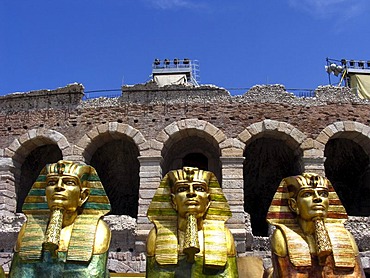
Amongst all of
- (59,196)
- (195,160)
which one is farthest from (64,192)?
(195,160)

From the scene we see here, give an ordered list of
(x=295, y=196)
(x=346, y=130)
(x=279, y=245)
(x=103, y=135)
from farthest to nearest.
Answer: (x=103, y=135)
(x=346, y=130)
(x=295, y=196)
(x=279, y=245)

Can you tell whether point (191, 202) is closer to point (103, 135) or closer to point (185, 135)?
point (185, 135)

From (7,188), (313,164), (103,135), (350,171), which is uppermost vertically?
(103,135)

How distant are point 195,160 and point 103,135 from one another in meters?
3.14

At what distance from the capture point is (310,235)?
17.4 feet

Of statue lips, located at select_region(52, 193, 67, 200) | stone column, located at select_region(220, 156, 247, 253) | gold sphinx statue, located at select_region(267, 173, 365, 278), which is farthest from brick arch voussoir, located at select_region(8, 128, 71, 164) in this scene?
gold sphinx statue, located at select_region(267, 173, 365, 278)

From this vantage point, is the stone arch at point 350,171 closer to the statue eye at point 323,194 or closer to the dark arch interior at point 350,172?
the dark arch interior at point 350,172

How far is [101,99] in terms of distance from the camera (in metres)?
13.3

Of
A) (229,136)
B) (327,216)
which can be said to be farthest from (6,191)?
(327,216)

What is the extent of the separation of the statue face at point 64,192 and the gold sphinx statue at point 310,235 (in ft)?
7.18

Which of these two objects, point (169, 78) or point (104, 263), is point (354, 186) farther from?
point (104, 263)

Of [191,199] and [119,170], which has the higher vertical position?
[119,170]

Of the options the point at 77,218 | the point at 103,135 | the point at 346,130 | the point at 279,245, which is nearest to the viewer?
the point at 279,245

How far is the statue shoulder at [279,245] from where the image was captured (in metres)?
5.21
